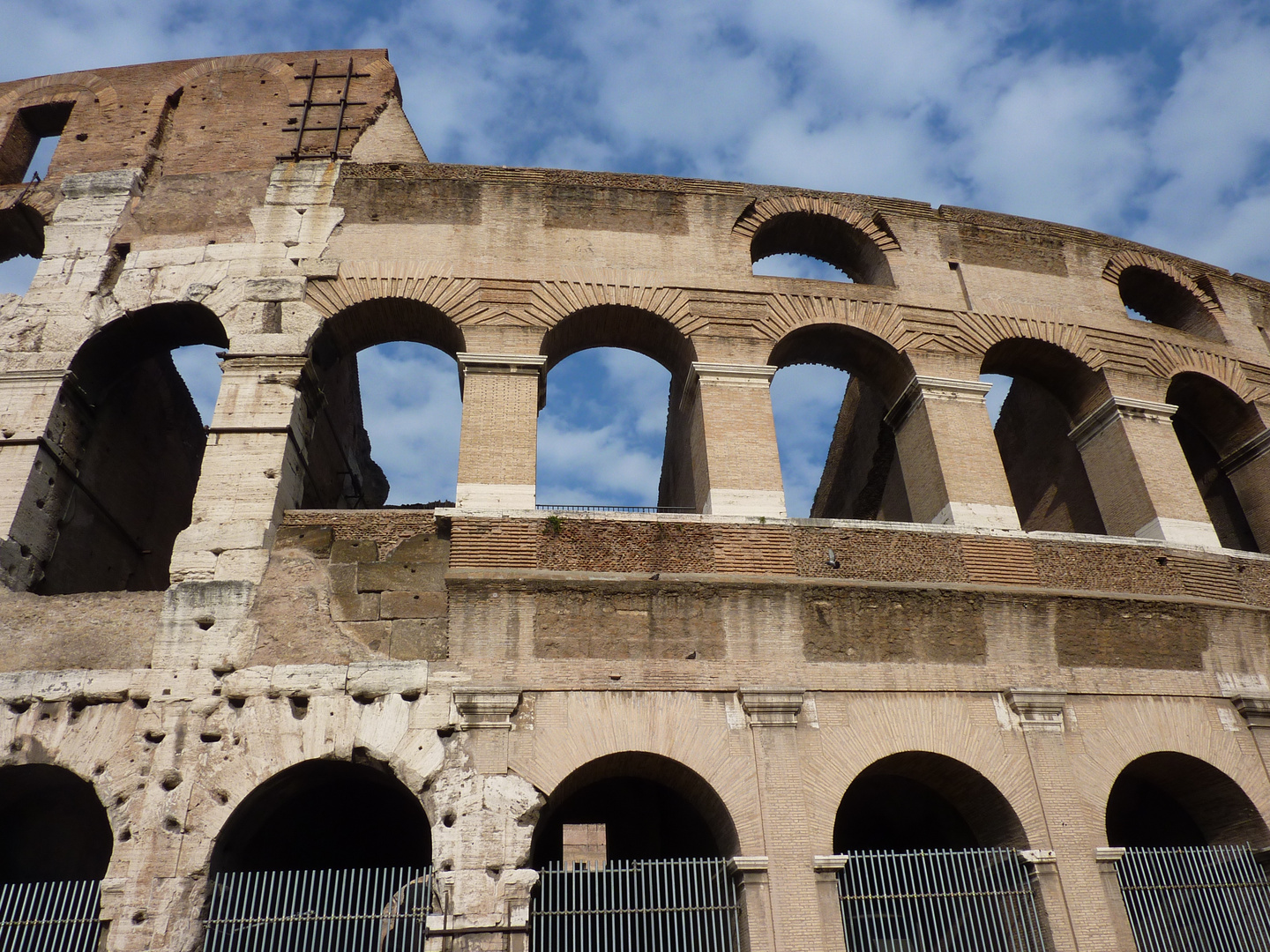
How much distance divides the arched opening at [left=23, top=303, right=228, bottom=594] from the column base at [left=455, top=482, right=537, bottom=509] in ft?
10.5

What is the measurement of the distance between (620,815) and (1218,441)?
25.8ft

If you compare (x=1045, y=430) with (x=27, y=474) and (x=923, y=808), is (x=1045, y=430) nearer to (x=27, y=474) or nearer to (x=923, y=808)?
(x=923, y=808)

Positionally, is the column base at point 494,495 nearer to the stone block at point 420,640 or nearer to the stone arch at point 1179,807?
the stone block at point 420,640

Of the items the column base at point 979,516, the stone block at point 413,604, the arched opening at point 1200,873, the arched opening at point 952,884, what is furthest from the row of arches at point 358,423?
the arched opening at point 952,884

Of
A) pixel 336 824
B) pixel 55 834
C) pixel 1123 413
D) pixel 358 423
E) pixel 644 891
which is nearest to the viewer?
pixel 644 891

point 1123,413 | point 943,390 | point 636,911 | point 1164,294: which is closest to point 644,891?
point 636,911

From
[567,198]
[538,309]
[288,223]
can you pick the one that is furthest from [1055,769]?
[288,223]

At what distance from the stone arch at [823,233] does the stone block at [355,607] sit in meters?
5.36

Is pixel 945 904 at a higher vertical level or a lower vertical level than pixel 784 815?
lower

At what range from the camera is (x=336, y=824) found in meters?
8.09

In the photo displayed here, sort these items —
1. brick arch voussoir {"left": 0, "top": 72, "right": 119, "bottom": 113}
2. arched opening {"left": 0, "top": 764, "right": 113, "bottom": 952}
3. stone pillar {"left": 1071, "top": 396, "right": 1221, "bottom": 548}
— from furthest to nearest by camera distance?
brick arch voussoir {"left": 0, "top": 72, "right": 119, "bottom": 113} → stone pillar {"left": 1071, "top": 396, "right": 1221, "bottom": 548} → arched opening {"left": 0, "top": 764, "right": 113, "bottom": 952}

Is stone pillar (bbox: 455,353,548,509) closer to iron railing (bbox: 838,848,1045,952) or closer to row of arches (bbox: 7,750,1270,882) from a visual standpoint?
row of arches (bbox: 7,750,1270,882)

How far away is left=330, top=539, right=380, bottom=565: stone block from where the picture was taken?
23.9 ft

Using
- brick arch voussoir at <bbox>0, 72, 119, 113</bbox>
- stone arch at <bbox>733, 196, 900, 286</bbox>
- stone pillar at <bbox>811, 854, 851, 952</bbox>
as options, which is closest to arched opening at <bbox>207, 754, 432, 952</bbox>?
stone pillar at <bbox>811, 854, 851, 952</bbox>
